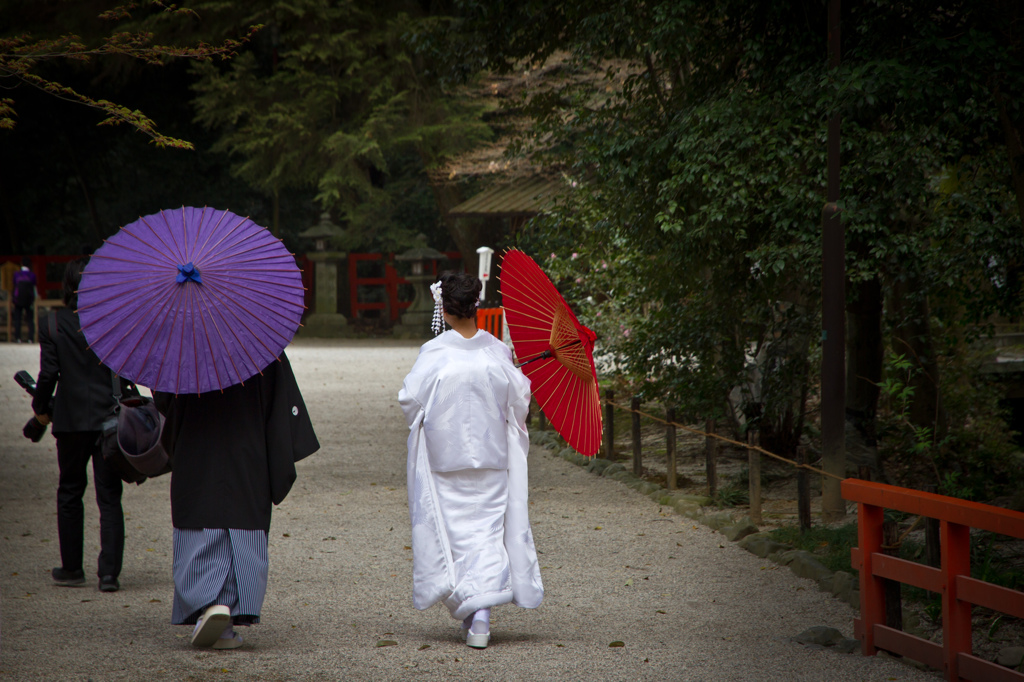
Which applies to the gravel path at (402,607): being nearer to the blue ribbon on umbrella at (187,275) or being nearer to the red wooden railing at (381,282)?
the blue ribbon on umbrella at (187,275)

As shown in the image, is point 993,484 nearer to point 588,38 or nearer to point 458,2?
point 588,38

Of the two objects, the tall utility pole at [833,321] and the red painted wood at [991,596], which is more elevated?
the tall utility pole at [833,321]

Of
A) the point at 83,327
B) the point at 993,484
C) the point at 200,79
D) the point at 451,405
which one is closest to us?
the point at 83,327

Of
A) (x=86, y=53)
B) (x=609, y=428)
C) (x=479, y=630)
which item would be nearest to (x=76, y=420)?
(x=86, y=53)

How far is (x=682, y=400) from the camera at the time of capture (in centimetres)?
839

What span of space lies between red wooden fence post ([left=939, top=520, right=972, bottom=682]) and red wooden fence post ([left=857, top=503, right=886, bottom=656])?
0.42 meters

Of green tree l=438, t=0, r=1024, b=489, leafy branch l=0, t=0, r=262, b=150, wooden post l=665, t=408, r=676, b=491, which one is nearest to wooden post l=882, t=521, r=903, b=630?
green tree l=438, t=0, r=1024, b=489

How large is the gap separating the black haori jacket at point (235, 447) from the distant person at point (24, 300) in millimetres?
19626

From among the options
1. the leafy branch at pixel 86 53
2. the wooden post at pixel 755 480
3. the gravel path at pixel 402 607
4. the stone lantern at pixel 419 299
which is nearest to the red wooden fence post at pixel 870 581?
the gravel path at pixel 402 607

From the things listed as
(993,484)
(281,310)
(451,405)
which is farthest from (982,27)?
(993,484)

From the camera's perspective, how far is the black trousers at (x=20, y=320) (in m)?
22.1

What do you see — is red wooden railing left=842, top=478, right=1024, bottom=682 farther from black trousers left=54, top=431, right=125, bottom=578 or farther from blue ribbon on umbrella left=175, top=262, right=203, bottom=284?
black trousers left=54, top=431, right=125, bottom=578

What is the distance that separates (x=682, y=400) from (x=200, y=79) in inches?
719

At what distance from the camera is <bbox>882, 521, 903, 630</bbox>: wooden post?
3967 millimetres
